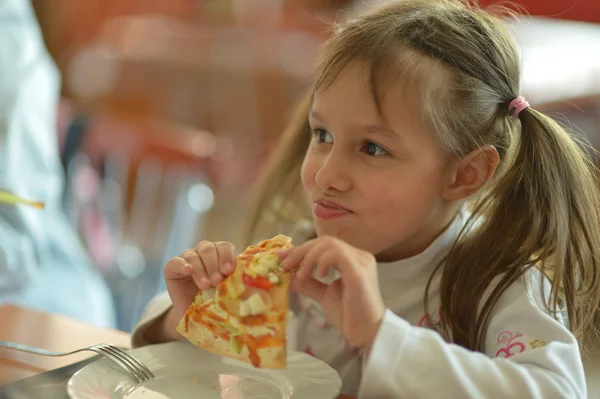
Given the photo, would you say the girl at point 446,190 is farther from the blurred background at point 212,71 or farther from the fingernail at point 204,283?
the blurred background at point 212,71

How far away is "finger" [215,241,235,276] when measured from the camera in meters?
0.90

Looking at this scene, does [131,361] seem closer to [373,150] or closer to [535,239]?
[373,150]

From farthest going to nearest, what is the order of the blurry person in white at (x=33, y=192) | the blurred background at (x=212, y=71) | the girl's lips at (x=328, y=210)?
1. the blurred background at (x=212, y=71)
2. the blurry person in white at (x=33, y=192)
3. the girl's lips at (x=328, y=210)

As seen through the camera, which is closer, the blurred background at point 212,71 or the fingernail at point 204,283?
the fingernail at point 204,283

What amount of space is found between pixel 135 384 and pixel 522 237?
0.52m

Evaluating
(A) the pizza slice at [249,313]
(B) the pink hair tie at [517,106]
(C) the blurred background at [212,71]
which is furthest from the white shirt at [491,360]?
(C) the blurred background at [212,71]

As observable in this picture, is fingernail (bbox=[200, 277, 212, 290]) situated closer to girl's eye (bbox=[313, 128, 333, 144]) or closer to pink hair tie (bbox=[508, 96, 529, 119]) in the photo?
girl's eye (bbox=[313, 128, 333, 144])

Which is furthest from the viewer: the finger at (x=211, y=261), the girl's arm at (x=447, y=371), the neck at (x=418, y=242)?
the neck at (x=418, y=242)

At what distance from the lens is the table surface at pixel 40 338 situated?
932 mm

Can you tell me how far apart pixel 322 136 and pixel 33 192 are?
84cm

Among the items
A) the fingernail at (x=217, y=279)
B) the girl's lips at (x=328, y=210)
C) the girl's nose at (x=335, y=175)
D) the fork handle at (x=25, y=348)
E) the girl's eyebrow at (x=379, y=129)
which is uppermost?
the girl's eyebrow at (x=379, y=129)

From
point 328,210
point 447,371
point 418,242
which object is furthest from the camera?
point 418,242

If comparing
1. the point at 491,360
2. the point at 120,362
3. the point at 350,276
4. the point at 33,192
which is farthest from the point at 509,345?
the point at 33,192

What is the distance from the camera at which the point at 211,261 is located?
0.92 meters
